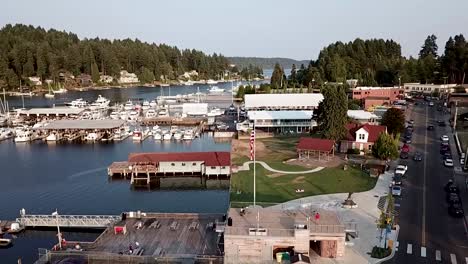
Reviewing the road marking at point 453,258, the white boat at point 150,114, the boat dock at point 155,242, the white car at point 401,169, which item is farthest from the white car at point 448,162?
the white boat at point 150,114

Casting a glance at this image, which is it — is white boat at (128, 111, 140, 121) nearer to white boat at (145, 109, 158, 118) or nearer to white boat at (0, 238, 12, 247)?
white boat at (145, 109, 158, 118)

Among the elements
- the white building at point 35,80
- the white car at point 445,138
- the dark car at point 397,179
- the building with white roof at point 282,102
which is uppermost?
the white building at point 35,80

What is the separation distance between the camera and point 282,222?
3103cm

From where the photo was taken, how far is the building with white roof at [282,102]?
8981 centimetres

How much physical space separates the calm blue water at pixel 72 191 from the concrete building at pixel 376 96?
130 ft

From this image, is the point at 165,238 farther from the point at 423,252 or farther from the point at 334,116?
the point at 334,116

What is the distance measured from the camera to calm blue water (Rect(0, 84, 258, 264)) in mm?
43903

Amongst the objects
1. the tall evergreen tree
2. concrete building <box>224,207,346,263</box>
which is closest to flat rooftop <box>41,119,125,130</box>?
the tall evergreen tree

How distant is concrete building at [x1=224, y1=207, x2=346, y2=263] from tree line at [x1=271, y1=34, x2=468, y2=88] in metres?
109

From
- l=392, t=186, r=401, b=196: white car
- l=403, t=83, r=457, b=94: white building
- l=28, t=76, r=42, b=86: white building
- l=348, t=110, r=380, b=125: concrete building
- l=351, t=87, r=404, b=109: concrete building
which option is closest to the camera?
l=392, t=186, r=401, b=196: white car

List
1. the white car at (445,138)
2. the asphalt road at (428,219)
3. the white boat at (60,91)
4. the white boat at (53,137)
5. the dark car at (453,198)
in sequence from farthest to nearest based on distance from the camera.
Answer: the white boat at (60,91) < the white boat at (53,137) < the white car at (445,138) < the dark car at (453,198) < the asphalt road at (428,219)

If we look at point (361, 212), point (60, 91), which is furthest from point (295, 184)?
Answer: point (60, 91)

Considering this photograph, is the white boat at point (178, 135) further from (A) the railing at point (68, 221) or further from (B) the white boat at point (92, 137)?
(A) the railing at point (68, 221)

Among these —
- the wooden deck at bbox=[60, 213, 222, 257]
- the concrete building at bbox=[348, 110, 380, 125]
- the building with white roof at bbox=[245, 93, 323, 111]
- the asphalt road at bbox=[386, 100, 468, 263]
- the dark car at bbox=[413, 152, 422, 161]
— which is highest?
the building with white roof at bbox=[245, 93, 323, 111]
